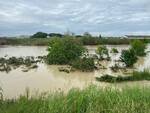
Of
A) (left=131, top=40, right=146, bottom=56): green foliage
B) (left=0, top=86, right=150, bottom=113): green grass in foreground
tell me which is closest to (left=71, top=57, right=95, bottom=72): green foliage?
(left=131, top=40, right=146, bottom=56): green foliage

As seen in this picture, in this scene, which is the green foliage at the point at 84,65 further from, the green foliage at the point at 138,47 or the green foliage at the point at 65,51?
the green foliage at the point at 138,47

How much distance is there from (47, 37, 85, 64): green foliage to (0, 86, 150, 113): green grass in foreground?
14006mm

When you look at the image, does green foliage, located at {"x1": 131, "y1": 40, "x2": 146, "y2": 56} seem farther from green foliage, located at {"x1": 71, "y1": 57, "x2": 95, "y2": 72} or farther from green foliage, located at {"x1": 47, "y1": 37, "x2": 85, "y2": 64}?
green foliage, located at {"x1": 71, "y1": 57, "x2": 95, "y2": 72}

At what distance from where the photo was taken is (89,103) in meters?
5.40

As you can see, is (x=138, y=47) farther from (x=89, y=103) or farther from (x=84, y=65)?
(x=89, y=103)

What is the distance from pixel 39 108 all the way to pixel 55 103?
300mm

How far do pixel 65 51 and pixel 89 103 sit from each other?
14844 mm

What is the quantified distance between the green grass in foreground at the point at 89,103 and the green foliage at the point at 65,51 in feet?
46.0

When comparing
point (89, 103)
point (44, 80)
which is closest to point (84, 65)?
point (44, 80)

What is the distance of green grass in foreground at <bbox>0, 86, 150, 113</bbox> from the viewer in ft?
17.2

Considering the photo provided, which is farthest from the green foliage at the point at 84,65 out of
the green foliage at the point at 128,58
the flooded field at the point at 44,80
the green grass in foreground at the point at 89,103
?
the green grass in foreground at the point at 89,103

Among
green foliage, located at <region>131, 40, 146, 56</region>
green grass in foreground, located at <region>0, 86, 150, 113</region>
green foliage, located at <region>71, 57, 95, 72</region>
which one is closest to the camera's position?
green grass in foreground, located at <region>0, 86, 150, 113</region>

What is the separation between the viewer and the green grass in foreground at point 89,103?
5.24 metres

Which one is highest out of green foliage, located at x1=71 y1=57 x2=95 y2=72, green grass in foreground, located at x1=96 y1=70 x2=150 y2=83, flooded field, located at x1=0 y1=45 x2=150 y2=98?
green foliage, located at x1=71 y1=57 x2=95 y2=72
